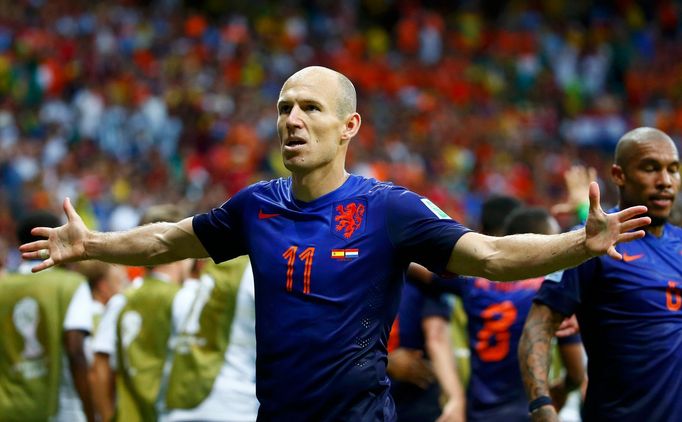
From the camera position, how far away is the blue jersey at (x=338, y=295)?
4980mm

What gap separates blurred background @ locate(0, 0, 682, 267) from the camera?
835 inches

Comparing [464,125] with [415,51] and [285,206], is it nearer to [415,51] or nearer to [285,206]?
[415,51]

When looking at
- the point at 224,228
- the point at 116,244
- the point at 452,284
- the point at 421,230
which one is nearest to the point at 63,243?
the point at 116,244

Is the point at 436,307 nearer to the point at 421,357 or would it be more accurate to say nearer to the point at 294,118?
the point at 421,357

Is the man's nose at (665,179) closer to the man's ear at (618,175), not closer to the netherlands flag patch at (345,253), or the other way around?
the man's ear at (618,175)

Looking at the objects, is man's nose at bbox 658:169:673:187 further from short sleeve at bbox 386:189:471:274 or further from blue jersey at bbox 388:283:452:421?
blue jersey at bbox 388:283:452:421

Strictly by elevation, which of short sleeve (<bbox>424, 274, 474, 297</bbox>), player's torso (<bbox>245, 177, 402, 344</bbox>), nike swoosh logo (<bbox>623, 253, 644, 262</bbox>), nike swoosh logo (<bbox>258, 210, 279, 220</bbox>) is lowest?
short sleeve (<bbox>424, 274, 474, 297</bbox>)

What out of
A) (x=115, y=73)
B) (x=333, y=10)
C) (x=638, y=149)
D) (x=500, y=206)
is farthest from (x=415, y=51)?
(x=638, y=149)

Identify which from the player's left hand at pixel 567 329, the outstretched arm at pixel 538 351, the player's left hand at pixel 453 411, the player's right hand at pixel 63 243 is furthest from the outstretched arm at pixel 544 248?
the player's left hand at pixel 453 411

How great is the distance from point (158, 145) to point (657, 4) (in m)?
14.1

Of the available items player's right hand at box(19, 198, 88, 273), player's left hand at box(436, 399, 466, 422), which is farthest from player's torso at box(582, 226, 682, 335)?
player's right hand at box(19, 198, 88, 273)

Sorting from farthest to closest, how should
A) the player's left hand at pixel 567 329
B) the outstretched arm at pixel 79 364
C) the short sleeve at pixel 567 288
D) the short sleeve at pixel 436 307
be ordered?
the outstretched arm at pixel 79 364
the short sleeve at pixel 436 307
the player's left hand at pixel 567 329
the short sleeve at pixel 567 288

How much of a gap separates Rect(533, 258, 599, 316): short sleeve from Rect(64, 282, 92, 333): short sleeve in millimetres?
3755

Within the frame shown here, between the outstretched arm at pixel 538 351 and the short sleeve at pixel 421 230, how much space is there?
1.21 m
